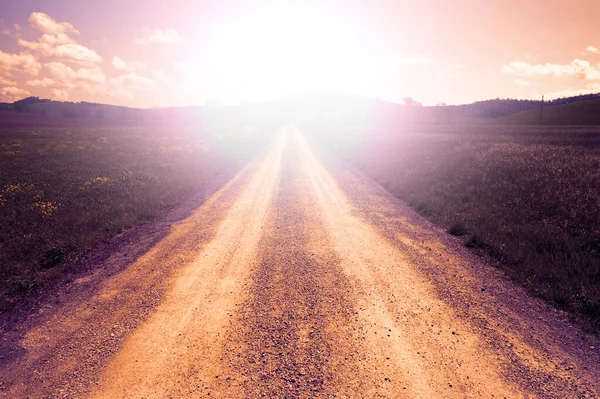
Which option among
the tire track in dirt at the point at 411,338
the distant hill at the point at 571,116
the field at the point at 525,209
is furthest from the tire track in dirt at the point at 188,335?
the distant hill at the point at 571,116

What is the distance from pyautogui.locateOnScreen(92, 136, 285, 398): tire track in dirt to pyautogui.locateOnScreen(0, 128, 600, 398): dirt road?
22mm

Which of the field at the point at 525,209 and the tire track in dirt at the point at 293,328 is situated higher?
the field at the point at 525,209

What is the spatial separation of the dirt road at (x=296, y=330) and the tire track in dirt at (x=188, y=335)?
2 cm

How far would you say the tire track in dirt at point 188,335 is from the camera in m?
3.60

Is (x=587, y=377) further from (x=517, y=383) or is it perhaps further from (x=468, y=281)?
(x=468, y=281)

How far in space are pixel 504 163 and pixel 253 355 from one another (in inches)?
619

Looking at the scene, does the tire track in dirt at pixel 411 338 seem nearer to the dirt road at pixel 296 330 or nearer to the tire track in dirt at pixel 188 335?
the dirt road at pixel 296 330

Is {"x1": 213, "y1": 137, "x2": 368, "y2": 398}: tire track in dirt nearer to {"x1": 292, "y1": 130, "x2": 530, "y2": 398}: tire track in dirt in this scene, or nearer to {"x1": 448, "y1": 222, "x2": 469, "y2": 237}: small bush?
{"x1": 292, "y1": 130, "x2": 530, "y2": 398}: tire track in dirt

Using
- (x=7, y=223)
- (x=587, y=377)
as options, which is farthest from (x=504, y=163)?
(x=7, y=223)

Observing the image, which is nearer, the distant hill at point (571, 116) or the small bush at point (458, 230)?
the small bush at point (458, 230)

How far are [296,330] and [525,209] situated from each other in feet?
30.9

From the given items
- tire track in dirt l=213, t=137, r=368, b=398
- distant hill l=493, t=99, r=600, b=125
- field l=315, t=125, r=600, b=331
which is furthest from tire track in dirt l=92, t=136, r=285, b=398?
distant hill l=493, t=99, r=600, b=125

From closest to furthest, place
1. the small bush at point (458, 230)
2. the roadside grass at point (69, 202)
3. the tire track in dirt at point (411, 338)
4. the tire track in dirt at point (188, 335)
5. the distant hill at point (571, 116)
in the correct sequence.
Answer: the tire track in dirt at point (411, 338), the tire track in dirt at point (188, 335), the roadside grass at point (69, 202), the small bush at point (458, 230), the distant hill at point (571, 116)

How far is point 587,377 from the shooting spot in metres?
3.63
